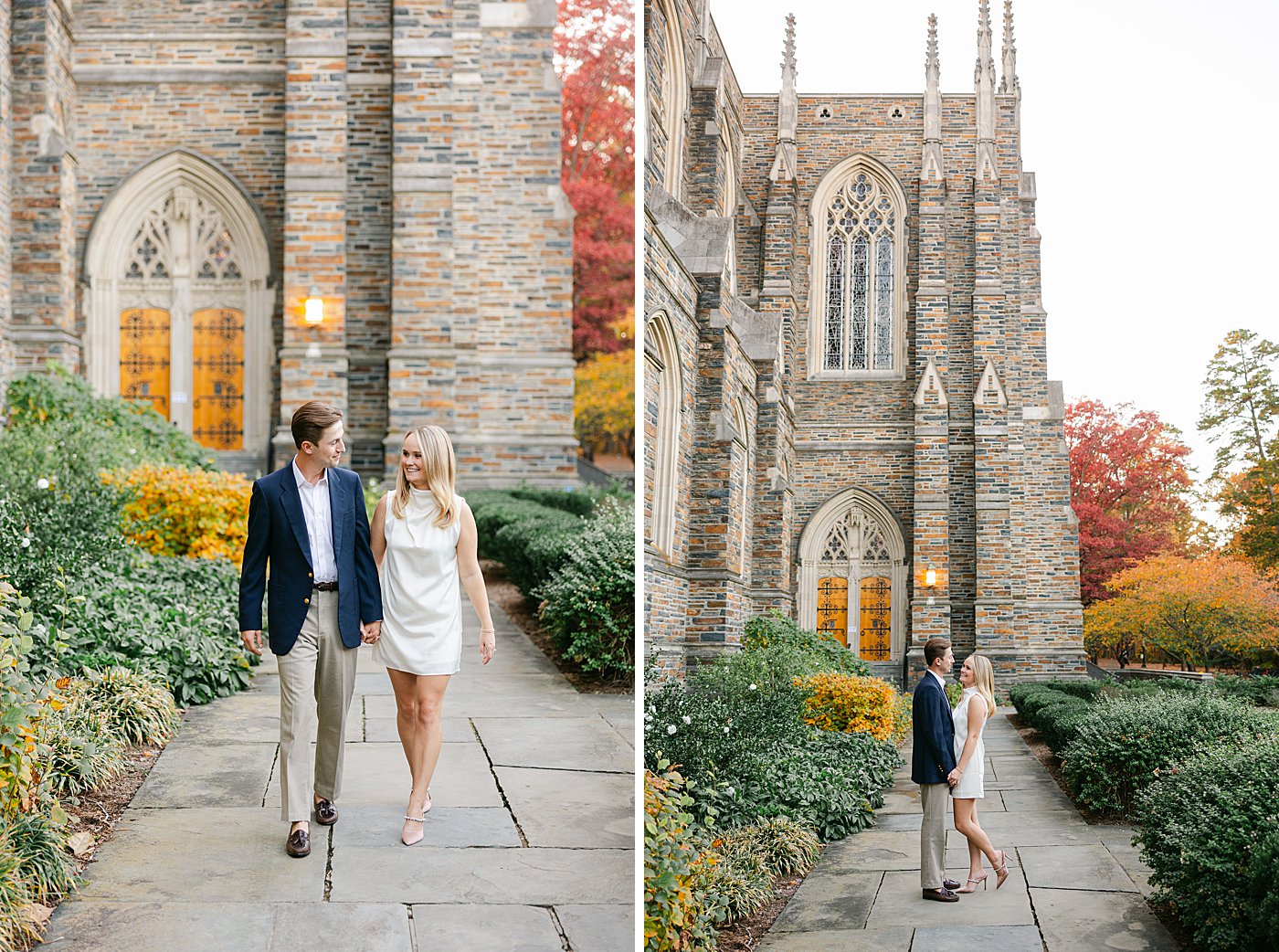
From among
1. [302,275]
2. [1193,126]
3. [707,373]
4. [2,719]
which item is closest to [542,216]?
[302,275]

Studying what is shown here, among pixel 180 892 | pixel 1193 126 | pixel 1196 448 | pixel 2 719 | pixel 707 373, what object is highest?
pixel 1193 126

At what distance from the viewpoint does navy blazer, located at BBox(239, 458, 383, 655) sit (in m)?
3.86

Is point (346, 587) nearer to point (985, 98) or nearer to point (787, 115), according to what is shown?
point (787, 115)

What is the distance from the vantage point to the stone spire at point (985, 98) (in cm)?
466

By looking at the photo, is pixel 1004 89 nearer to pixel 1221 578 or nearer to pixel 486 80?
pixel 1221 578

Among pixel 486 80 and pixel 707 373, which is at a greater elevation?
pixel 486 80

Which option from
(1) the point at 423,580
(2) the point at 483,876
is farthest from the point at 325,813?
(1) the point at 423,580

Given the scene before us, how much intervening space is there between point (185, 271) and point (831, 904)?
1313cm

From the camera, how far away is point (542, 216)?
1475 centimetres

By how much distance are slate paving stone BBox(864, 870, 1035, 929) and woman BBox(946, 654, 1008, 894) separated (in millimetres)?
42

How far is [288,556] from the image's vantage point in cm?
388

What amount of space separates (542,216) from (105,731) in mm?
10881

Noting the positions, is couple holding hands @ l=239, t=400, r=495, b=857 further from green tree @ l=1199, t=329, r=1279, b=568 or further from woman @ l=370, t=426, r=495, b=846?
green tree @ l=1199, t=329, r=1279, b=568

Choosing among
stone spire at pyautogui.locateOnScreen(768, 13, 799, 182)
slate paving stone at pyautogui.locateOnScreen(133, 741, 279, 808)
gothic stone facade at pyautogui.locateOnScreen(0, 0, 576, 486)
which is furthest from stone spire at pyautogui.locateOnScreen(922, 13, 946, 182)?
gothic stone facade at pyautogui.locateOnScreen(0, 0, 576, 486)
